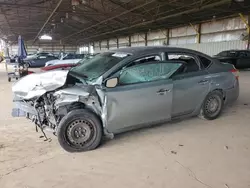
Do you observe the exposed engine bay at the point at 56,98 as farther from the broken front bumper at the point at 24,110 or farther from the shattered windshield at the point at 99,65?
the shattered windshield at the point at 99,65

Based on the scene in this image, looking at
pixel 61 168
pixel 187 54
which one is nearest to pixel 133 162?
pixel 61 168

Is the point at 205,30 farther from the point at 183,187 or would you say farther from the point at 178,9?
the point at 183,187

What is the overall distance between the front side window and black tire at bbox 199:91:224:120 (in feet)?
3.30

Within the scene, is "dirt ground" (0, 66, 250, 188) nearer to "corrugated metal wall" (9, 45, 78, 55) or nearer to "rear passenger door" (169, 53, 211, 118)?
"rear passenger door" (169, 53, 211, 118)

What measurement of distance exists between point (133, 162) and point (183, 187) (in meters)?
0.69

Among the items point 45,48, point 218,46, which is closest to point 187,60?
point 218,46

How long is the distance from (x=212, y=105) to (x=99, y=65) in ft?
7.28

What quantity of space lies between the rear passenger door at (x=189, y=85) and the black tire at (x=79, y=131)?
128cm

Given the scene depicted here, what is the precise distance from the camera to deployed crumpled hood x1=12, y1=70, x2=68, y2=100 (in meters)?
2.93

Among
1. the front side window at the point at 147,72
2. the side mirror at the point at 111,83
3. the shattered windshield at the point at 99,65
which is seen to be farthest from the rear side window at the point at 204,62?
the side mirror at the point at 111,83

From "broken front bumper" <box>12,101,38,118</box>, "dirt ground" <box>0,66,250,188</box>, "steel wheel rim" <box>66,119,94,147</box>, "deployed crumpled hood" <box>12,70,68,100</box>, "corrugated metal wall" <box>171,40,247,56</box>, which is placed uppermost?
"corrugated metal wall" <box>171,40,247,56</box>

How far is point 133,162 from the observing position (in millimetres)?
2648

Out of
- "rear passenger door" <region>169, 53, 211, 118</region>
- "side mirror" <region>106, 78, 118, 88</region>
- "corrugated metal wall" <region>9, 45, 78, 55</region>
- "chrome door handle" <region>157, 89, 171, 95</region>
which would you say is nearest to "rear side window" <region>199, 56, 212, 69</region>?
"rear passenger door" <region>169, 53, 211, 118</region>

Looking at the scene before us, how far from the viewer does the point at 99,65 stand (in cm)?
350
